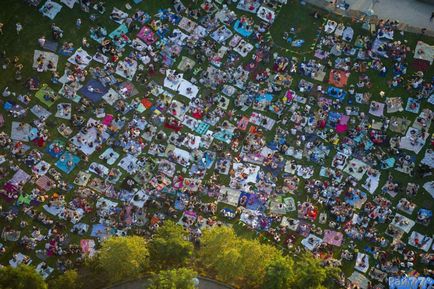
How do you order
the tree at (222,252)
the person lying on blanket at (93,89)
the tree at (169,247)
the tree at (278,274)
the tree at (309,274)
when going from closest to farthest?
the tree at (278,274)
the tree at (222,252)
the tree at (309,274)
the tree at (169,247)
the person lying on blanket at (93,89)

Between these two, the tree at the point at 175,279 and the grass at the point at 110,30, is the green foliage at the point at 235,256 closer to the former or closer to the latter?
the tree at the point at 175,279

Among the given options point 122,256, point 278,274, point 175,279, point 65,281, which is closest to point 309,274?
point 278,274

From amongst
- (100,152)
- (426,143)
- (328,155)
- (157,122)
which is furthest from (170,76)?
(426,143)

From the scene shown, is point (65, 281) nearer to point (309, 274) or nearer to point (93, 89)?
point (93, 89)

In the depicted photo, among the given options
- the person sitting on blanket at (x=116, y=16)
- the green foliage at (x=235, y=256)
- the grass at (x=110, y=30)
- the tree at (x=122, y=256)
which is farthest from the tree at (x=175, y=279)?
the person sitting on blanket at (x=116, y=16)

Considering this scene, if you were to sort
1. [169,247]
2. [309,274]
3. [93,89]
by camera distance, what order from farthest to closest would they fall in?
[93,89]
[309,274]
[169,247]
